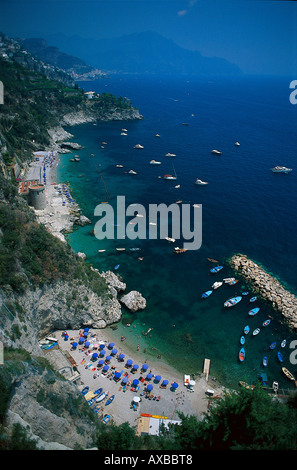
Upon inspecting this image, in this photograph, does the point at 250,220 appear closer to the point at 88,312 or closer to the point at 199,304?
the point at 199,304

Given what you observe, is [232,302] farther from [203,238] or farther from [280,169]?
[280,169]

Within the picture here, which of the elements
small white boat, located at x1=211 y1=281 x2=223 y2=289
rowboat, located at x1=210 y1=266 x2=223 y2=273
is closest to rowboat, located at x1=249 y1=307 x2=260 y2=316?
small white boat, located at x1=211 y1=281 x2=223 y2=289

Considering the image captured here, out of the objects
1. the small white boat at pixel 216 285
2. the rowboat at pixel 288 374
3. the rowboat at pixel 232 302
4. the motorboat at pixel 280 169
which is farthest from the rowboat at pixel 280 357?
the motorboat at pixel 280 169

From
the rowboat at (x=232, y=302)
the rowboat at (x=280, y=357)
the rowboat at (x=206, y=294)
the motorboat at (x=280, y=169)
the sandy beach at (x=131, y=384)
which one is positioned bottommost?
the sandy beach at (x=131, y=384)

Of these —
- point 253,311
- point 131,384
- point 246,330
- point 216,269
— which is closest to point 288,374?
point 246,330

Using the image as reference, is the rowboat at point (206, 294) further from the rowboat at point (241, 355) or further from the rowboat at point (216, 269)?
the rowboat at point (241, 355)

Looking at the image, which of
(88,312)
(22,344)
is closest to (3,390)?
(22,344)

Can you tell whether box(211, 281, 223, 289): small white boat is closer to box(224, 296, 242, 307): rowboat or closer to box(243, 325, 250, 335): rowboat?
box(224, 296, 242, 307): rowboat
